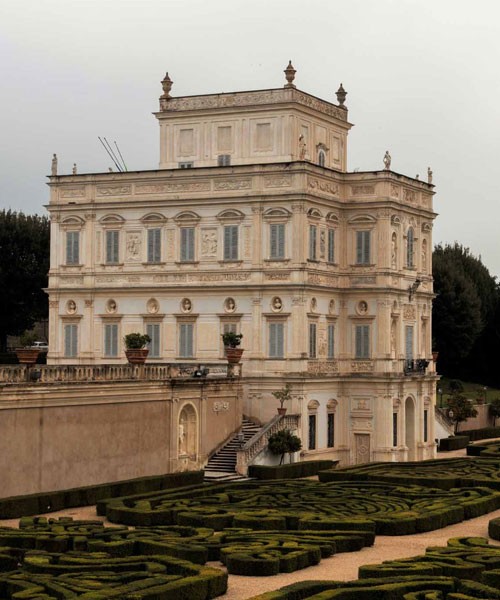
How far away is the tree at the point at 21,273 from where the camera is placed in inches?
2862

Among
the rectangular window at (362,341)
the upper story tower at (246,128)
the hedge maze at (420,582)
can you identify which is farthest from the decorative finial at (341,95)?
the hedge maze at (420,582)

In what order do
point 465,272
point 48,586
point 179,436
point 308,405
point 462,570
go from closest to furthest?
point 48,586 < point 462,570 < point 179,436 < point 308,405 < point 465,272

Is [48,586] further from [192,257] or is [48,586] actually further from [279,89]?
[279,89]

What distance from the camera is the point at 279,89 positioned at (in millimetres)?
55812

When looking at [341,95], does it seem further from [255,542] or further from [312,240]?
[255,542]

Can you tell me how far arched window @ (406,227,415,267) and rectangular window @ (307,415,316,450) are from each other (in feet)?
27.0

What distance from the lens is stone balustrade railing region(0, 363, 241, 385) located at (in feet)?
129

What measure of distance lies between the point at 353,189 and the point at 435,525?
23.2 meters

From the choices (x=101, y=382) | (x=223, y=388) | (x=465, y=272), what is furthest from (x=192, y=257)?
(x=465, y=272)

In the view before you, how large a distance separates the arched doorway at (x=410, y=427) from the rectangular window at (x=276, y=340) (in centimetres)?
709

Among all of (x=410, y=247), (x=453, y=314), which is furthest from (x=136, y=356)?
(x=453, y=314)

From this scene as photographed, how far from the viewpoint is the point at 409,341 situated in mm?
57250

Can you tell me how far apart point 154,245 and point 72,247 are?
3608 mm

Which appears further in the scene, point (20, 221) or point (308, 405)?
point (20, 221)
